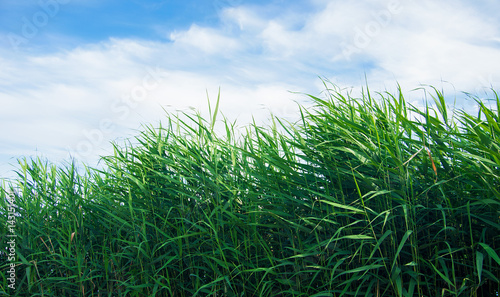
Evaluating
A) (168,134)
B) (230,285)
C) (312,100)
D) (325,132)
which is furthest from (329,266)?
(168,134)

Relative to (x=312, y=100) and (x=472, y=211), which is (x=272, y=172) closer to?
(x=312, y=100)

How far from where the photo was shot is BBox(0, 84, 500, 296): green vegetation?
2.28 metres

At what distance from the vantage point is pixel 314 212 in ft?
8.35

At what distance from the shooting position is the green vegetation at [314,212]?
2.28 meters

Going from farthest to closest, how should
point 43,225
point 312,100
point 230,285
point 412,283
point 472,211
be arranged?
point 43,225 < point 312,100 < point 230,285 < point 472,211 < point 412,283

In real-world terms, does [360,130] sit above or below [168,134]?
below

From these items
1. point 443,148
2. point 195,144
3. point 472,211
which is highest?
point 195,144

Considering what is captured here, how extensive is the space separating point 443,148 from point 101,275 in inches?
103

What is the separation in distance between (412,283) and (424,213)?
466 millimetres

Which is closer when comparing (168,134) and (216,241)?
(216,241)

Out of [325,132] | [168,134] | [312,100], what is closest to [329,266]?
[325,132]

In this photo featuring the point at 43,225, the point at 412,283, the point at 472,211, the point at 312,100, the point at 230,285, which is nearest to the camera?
the point at 412,283

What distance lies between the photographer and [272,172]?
106 inches

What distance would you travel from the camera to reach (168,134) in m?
3.27
